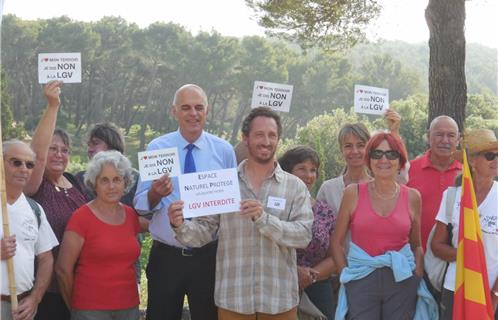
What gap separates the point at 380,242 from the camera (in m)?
4.41

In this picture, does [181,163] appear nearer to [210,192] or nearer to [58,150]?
[210,192]

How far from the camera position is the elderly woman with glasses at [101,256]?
4.45 meters

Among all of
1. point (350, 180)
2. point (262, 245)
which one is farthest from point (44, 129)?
point (350, 180)

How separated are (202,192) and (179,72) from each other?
65507mm

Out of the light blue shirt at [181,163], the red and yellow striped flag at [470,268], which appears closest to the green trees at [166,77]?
the light blue shirt at [181,163]

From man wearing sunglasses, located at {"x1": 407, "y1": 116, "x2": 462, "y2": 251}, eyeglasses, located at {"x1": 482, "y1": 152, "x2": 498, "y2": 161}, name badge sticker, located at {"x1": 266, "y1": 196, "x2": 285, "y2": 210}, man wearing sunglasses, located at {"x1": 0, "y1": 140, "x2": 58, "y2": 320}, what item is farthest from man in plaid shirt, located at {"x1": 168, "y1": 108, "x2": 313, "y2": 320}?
man wearing sunglasses, located at {"x1": 407, "y1": 116, "x2": 462, "y2": 251}

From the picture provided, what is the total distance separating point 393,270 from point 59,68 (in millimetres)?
2777

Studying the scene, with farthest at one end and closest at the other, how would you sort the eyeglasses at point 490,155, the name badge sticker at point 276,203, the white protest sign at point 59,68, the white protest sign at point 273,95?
the white protest sign at point 273,95 < the white protest sign at point 59,68 < the eyeglasses at point 490,155 < the name badge sticker at point 276,203

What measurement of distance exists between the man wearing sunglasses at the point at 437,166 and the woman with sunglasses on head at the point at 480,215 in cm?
74

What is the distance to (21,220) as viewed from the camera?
→ 14.0ft

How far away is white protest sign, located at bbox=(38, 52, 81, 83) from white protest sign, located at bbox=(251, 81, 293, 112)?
162cm

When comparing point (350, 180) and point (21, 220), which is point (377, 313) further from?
point (21, 220)

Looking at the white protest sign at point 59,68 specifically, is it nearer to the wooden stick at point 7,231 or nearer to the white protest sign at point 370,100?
the wooden stick at point 7,231

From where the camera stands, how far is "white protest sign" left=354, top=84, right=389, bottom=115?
225 inches
